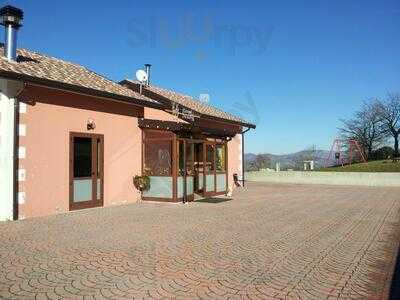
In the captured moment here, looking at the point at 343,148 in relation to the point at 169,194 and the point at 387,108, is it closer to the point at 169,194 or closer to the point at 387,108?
the point at 387,108

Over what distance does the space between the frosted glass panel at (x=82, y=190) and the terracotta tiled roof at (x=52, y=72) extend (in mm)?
2484

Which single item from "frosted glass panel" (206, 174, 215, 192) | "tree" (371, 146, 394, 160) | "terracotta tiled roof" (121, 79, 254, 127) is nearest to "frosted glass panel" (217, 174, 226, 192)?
"frosted glass panel" (206, 174, 215, 192)

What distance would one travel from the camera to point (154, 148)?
14539mm

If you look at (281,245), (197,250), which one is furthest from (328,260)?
(197,250)

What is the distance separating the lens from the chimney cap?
11.0 meters

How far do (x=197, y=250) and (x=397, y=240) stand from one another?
12.8 feet

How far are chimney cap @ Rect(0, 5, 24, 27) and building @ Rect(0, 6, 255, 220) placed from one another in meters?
0.02

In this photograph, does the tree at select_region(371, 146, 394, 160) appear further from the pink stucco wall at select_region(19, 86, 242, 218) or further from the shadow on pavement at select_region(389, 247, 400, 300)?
the shadow on pavement at select_region(389, 247, 400, 300)

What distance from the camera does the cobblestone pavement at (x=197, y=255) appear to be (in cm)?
507

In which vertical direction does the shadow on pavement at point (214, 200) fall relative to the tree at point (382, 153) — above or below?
below

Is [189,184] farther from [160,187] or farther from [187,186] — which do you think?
[160,187]

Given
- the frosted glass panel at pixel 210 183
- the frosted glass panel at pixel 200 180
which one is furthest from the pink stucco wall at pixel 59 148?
the frosted glass panel at pixel 210 183

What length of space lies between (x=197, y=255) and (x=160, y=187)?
764 centimetres

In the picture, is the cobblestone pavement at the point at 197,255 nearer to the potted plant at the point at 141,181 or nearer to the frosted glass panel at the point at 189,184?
the potted plant at the point at 141,181
